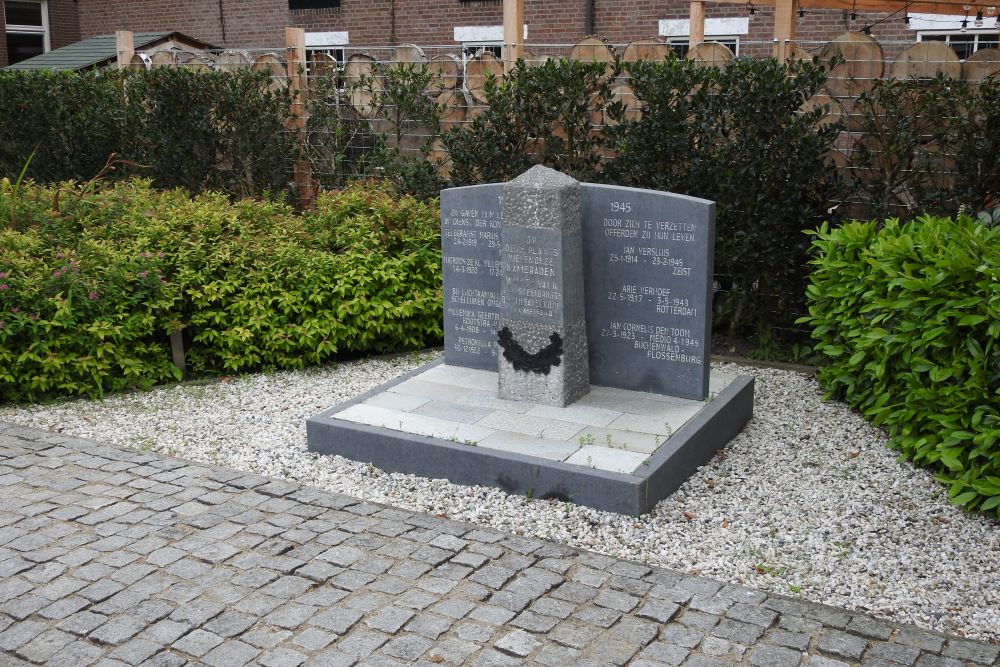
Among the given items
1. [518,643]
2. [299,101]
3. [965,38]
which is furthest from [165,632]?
[965,38]

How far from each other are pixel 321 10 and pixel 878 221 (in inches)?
625

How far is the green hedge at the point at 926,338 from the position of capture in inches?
187

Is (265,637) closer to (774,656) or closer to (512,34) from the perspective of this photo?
(774,656)

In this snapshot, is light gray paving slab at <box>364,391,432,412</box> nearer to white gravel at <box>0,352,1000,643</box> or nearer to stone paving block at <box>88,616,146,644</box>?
white gravel at <box>0,352,1000,643</box>

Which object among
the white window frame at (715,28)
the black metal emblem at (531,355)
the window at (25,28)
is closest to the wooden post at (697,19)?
the black metal emblem at (531,355)

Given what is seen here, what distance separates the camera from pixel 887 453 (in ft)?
18.5

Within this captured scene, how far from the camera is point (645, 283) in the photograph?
5.91m

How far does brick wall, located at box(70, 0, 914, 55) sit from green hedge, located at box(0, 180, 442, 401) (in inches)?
340

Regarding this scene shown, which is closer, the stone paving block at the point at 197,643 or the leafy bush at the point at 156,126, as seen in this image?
the stone paving block at the point at 197,643

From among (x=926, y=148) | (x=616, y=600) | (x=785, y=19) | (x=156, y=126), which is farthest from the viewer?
(x=156, y=126)

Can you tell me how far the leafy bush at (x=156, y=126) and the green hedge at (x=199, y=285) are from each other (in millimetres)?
2197

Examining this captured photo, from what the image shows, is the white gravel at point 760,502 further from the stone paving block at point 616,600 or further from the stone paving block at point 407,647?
the stone paving block at point 407,647

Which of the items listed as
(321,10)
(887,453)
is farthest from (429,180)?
(321,10)

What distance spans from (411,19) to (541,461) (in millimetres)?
15806
